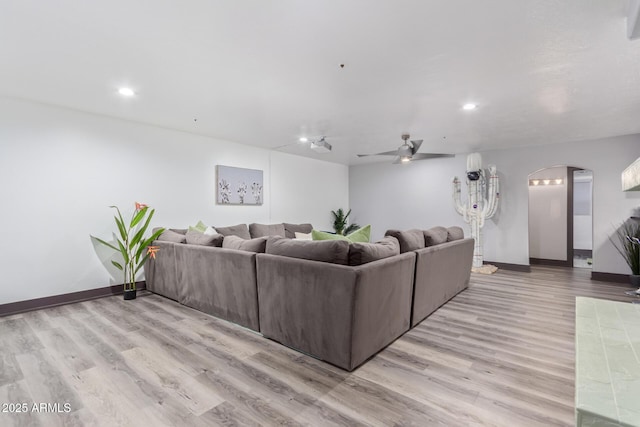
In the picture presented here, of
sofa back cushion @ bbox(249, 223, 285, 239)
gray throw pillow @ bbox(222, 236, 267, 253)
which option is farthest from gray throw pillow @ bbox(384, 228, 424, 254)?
sofa back cushion @ bbox(249, 223, 285, 239)

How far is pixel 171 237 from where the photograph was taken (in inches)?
167

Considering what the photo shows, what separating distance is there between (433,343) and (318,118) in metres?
3.16

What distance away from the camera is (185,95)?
3.44 meters

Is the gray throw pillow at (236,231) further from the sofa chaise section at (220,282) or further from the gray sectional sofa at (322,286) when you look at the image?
the sofa chaise section at (220,282)

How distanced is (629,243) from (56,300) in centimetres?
855

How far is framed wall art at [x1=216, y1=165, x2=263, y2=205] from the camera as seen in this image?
5.53 metres

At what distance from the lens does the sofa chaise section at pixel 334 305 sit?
223 centimetres

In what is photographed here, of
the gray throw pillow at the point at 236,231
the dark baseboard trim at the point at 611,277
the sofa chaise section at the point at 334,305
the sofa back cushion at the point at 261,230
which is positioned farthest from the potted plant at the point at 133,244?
the dark baseboard trim at the point at 611,277

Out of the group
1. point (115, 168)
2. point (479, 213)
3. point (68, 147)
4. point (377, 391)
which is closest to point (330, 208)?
point (479, 213)

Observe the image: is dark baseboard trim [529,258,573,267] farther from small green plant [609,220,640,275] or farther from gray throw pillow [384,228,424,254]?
gray throw pillow [384,228,424,254]

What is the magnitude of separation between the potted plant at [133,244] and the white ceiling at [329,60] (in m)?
1.43

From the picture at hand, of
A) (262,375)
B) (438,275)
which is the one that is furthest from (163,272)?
(438,275)

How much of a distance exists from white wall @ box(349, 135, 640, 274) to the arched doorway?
904mm

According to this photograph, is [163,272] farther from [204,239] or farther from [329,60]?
[329,60]
